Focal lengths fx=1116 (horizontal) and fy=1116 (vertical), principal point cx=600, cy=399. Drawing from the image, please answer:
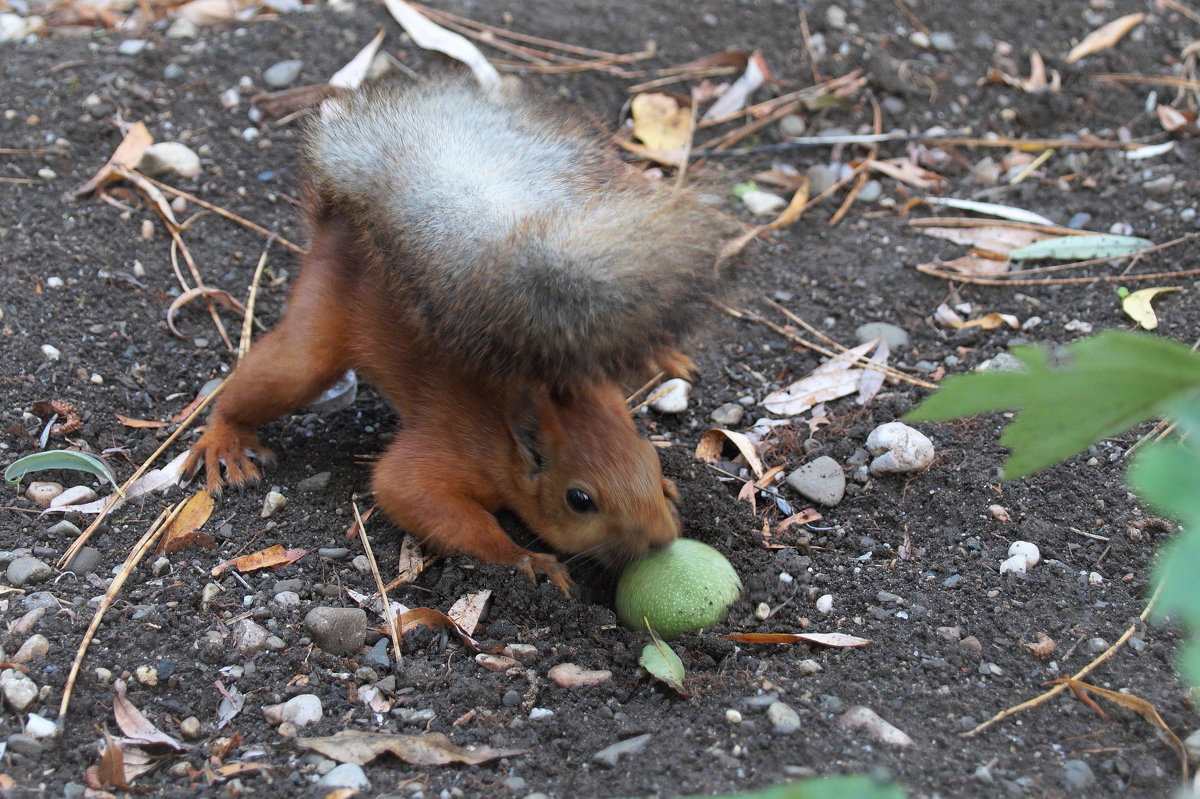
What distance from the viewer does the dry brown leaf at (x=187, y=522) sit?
3561mm

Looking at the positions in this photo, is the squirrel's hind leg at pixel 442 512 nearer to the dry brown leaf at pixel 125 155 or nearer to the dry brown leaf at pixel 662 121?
the dry brown leaf at pixel 125 155

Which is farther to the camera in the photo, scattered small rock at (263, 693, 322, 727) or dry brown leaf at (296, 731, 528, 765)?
scattered small rock at (263, 693, 322, 727)

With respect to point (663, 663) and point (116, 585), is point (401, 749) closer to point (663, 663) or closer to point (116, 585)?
point (663, 663)

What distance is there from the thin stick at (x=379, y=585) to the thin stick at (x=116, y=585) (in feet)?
1.96

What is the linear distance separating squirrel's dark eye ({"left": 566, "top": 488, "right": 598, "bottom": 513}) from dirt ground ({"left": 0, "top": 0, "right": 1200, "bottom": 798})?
29 centimetres

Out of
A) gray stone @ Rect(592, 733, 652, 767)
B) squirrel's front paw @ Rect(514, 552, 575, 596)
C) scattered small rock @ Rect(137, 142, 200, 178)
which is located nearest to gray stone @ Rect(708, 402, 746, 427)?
squirrel's front paw @ Rect(514, 552, 575, 596)

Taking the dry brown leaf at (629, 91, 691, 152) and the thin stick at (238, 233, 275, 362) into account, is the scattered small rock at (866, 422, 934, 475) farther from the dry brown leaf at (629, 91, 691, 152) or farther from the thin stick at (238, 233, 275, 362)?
the thin stick at (238, 233, 275, 362)

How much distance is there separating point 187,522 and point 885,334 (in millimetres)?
2792

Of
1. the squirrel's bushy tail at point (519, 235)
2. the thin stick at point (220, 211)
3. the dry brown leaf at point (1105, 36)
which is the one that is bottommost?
the thin stick at point (220, 211)

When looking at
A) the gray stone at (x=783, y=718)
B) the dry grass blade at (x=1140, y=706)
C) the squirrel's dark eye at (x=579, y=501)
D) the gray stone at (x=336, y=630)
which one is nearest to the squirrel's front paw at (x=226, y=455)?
the gray stone at (x=336, y=630)

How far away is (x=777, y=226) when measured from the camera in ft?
17.3

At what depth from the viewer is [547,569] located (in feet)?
12.0

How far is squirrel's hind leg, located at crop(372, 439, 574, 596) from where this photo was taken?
3.64 meters

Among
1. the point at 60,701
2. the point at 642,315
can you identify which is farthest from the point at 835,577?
the point at 60,701
